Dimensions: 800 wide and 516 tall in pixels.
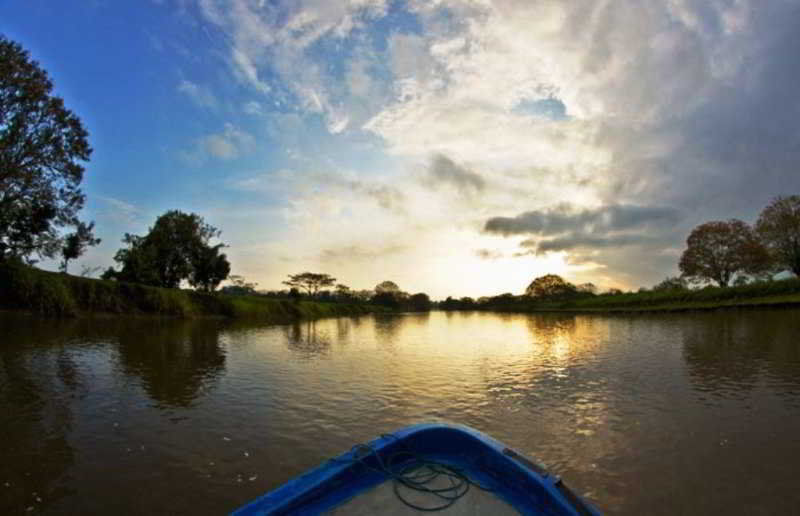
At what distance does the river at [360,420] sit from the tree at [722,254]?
170 feet

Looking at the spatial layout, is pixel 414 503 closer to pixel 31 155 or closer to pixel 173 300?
pixel 31 155

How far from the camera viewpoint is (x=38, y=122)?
26.1 metres

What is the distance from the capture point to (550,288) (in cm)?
15275

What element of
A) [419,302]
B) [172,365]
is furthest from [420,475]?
[419,302]

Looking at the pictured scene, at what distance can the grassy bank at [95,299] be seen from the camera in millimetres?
28109

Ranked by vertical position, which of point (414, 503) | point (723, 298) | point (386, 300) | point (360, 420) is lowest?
point (360, 420)

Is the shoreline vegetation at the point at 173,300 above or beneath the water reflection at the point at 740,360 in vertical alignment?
above

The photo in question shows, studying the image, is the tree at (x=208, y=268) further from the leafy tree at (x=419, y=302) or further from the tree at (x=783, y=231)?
the leafy tree at (x=419, y=302)

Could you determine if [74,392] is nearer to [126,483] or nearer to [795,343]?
[126,483]

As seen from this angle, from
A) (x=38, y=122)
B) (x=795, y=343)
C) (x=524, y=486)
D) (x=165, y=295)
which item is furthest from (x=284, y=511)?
(x=165, y=295)

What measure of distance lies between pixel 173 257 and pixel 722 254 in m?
80.3

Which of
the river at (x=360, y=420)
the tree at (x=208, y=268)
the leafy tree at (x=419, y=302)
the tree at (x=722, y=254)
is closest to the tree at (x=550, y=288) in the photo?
the leafy tree at (x=419, y=302)

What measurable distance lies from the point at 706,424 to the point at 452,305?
187 metres

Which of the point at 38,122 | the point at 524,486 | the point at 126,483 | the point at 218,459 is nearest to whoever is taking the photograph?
the point at 524,486
